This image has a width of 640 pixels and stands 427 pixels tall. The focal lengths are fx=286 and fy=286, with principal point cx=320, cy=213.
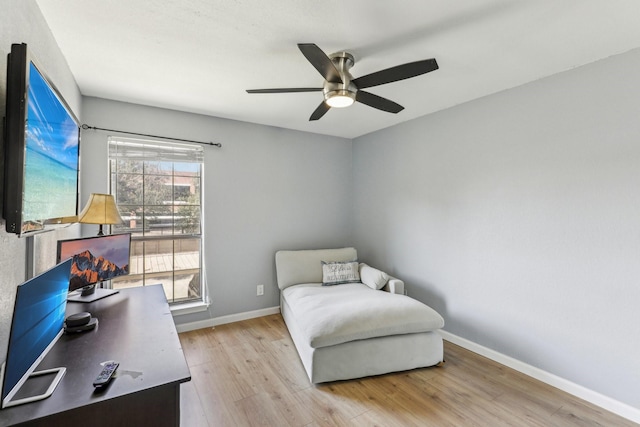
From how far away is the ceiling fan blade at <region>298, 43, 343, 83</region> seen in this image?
142 centimetres

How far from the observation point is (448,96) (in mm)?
2613

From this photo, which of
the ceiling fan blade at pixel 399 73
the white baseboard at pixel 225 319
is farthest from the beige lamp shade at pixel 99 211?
the ceiling fan blade at pixel 399 73

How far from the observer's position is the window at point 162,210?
2834 millimetres

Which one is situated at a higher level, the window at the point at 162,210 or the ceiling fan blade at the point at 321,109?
the ceiling fan blade at the point at 321,109

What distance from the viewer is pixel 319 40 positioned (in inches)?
69.0

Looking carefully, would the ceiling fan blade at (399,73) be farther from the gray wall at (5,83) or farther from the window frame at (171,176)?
the window frame at (171,176)

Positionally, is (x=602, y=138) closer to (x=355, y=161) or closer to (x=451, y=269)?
(x=451, y=269)

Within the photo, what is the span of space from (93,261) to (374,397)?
7.04 feet

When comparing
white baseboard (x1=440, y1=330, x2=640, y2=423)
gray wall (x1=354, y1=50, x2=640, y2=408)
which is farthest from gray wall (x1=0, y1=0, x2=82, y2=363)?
white baseboard (x1=440, y1=330, x2=640, y2=423)

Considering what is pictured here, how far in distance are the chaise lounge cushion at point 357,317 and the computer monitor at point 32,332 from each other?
→ 1488 millimetres

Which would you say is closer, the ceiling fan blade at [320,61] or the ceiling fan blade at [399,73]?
the ceiling fan blade at [320,61]

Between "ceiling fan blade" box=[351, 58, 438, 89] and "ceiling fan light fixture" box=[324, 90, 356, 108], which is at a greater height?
"ceiling fan blade" box=[351, 58, 438, 89]

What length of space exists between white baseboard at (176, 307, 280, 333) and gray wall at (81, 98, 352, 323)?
0.05 metres

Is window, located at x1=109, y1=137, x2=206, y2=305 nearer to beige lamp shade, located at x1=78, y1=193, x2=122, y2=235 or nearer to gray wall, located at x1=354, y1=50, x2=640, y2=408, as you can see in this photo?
beige lamp shade, located at x1=78, y1=193, x2=122, y2=235
